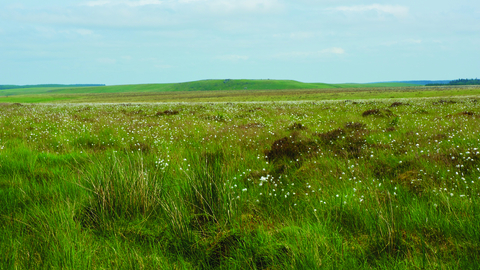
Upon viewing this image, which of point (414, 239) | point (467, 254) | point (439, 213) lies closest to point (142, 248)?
point (414, 239)

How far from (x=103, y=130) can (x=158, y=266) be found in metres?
9.76

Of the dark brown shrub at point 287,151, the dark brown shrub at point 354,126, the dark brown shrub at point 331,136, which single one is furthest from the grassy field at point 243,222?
the dark brown shrub at point 354,126

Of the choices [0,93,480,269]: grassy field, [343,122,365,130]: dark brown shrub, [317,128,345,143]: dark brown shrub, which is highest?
[343,122,365,130]: dark brown shrub

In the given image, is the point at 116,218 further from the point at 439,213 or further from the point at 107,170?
the point at 439,213

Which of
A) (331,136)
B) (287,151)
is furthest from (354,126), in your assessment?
(287,151)

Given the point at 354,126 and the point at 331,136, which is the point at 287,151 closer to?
the point at 331,136

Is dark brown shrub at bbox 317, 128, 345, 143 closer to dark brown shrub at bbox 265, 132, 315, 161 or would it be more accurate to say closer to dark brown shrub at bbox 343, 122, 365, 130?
dark brown shrub at bbox 265, 132, 315, 161

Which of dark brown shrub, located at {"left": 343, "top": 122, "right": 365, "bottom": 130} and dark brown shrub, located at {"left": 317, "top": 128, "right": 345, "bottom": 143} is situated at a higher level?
dark brown shrub, located at {"left": 343, "top": 122, "right": 365, "bottom": 130}

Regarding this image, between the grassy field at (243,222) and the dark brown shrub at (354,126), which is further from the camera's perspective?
the dark brown shrub at (354,126)

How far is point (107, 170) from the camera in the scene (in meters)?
4.07

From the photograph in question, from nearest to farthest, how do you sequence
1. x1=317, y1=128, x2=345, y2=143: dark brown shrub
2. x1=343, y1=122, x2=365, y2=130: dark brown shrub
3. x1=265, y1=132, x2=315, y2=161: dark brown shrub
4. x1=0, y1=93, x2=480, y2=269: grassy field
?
x1=0, y1=93, x2=480, y2=269: grassy field → x1=265, y1=132, x2=315, y2=161: dark brown shrub → x1=317, y1=128, x2=345, y2=143: dark brown shrub → x1=343, y1=122, x2=365, y2=130: dark brown shrub

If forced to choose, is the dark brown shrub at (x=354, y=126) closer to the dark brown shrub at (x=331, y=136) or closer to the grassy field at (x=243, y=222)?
the dark brown shrub at (x=331, y=136)

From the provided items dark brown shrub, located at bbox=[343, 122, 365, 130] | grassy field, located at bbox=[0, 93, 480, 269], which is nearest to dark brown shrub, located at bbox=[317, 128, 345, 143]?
dark brown shrub, located at bbox=[343, 122, 365, 130]

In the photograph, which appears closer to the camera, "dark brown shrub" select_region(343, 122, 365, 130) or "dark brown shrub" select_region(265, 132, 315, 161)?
"dark brown shrub" select_region(265, 132, 315, 161)
